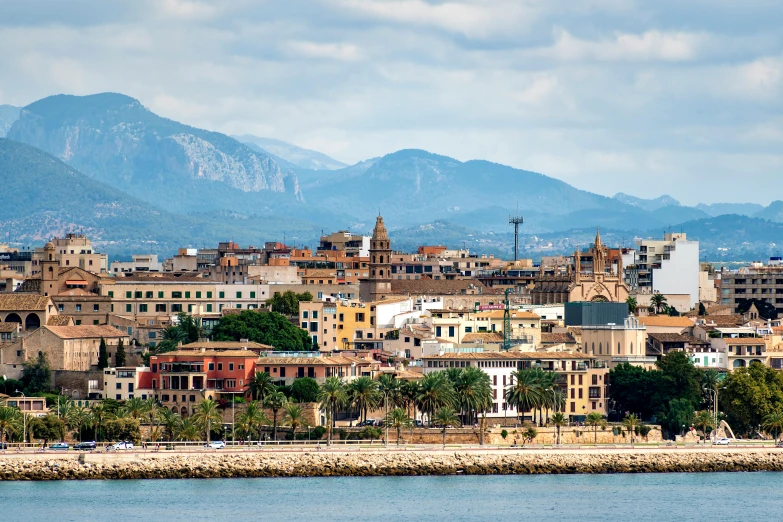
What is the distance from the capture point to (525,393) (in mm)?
117062

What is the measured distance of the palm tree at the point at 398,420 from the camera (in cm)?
11106

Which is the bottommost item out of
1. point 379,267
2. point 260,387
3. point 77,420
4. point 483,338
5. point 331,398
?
point 77,420

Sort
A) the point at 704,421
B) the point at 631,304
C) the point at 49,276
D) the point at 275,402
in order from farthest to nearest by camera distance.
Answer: the point at 631,304 → the point at 49,276 → the point at 704,421 → the point at 275,402

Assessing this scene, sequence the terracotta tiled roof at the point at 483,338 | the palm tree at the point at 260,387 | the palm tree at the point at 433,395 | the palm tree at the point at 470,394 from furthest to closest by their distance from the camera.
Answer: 1. the terracotta tiled roof at the point at 483,338
2. the palm tree at the point at 260,387
3. the palm tree at the point at 470,394
4. the palm tree at the point at 433,395

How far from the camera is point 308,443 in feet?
366

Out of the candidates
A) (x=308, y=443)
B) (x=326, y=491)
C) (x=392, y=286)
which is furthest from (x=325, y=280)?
(x=326, y=491)

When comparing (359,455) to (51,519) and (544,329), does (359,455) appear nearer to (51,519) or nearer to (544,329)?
(51,519)

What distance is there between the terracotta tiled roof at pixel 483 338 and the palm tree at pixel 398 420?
67.3ft

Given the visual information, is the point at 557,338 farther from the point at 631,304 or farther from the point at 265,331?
the point at 631,304

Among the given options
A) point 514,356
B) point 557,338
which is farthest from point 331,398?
point 557,338

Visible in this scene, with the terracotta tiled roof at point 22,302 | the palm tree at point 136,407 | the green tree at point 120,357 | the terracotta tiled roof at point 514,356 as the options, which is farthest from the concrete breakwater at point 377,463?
the terracotta tiled roof at point 22,302

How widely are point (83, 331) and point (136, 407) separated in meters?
21.5

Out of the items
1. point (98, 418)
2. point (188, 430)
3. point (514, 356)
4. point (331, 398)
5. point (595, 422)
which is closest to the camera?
point (188, 430)

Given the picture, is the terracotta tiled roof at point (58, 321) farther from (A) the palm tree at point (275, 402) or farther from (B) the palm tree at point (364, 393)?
(B) the palm tree at point (364, 393)
